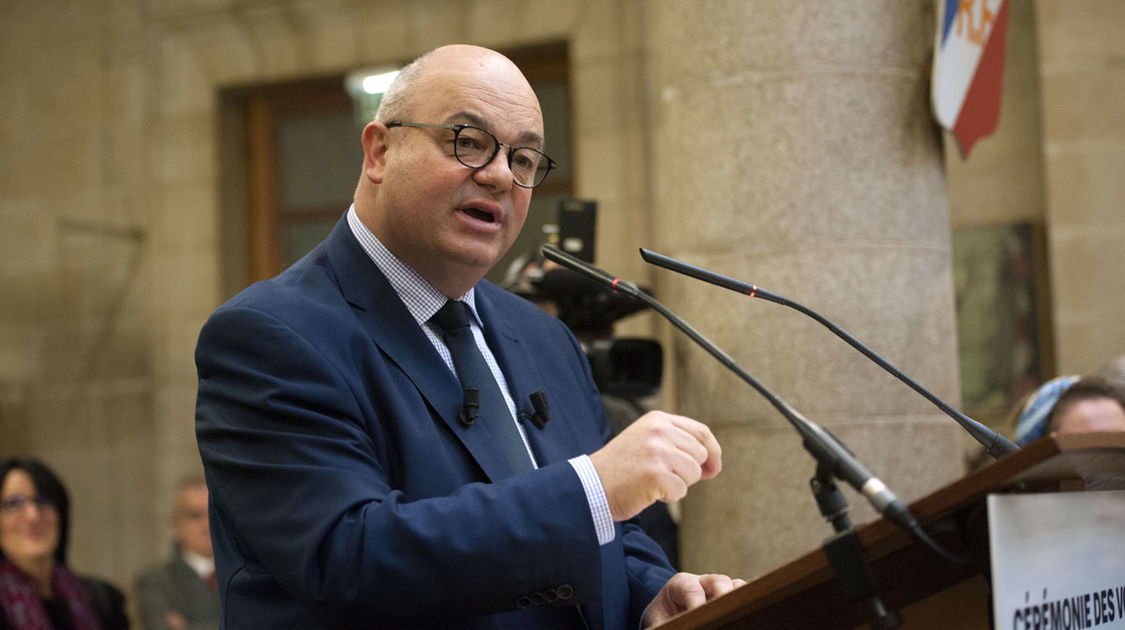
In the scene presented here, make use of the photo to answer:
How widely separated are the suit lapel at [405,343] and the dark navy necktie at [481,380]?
0.03 metres

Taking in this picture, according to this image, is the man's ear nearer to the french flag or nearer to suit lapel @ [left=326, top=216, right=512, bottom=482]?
suit lapel @ [left=326, top=216, right=512, bottom=482]

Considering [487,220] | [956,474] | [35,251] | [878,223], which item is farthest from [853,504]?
[35,251]

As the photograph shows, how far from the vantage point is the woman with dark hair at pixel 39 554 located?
4.65 metres

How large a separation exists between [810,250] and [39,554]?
123 inches

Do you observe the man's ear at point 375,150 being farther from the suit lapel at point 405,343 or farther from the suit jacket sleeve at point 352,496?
the suit jacket sleeve at point 352,496

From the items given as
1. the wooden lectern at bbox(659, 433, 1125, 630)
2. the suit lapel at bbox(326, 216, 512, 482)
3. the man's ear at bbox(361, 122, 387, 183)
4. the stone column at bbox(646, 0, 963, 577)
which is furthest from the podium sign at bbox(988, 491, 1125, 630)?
the stone column at bbox(646, 0, 963, 577)

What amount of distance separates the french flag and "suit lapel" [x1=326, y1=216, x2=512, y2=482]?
2310 mm

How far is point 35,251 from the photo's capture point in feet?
27.1

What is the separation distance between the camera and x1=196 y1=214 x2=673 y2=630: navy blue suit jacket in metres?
1.66

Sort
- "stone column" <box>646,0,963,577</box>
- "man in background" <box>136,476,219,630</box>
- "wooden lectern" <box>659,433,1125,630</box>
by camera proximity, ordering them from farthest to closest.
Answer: "man in background" <box>136,476,219,630</box> → "stone column" <box>646,0,963,577</box> → "wooden lectern" <box>659,433,1125,630</box>

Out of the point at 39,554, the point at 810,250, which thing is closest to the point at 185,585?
the point at 39,554

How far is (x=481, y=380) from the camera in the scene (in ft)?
6.94

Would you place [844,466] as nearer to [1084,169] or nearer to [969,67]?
[969,67]

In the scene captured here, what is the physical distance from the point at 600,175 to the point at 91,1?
385cm
